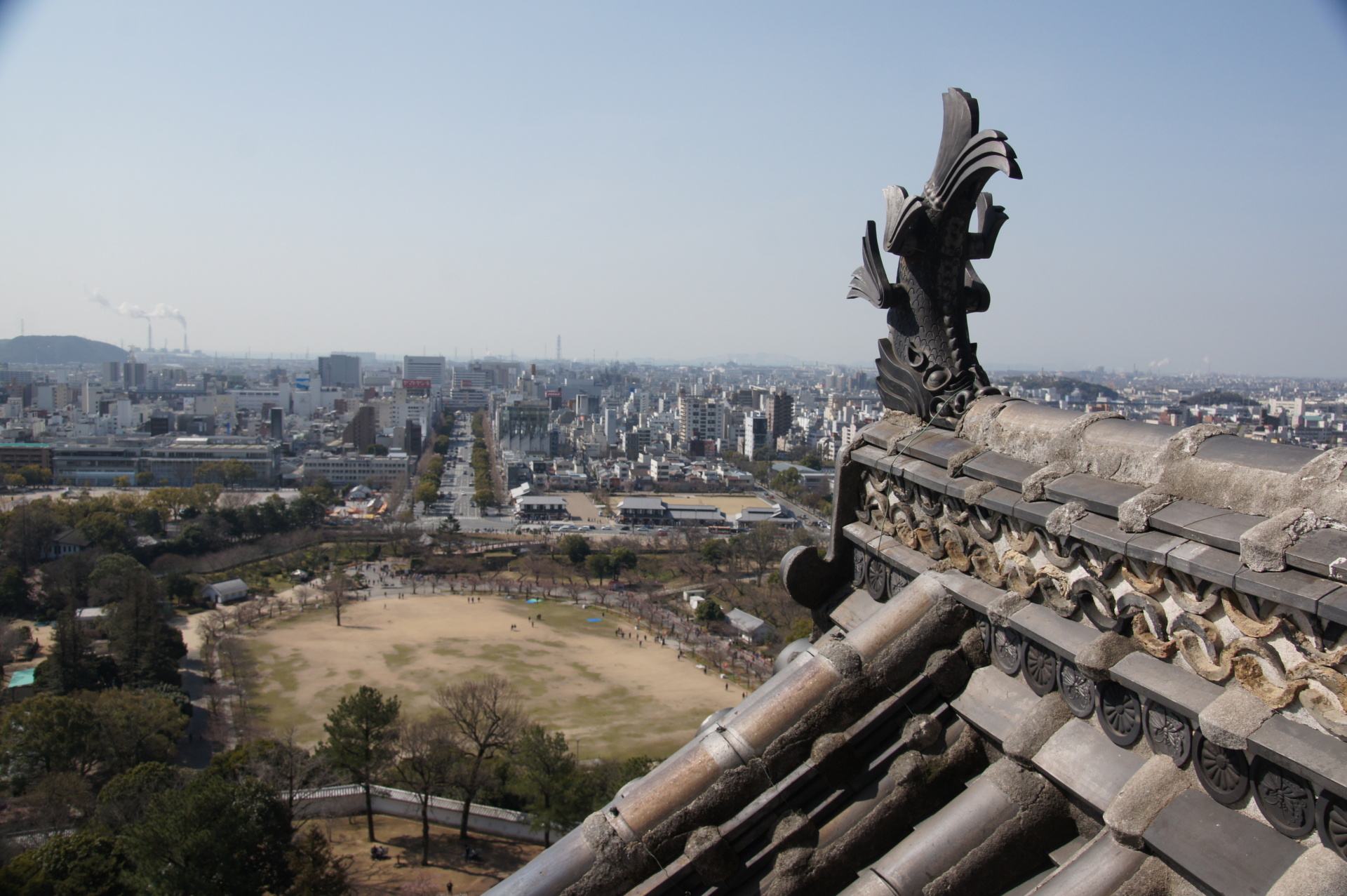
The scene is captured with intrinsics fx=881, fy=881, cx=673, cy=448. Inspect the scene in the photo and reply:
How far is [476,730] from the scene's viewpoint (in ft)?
56.8

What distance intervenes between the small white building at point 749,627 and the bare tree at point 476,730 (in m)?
10.1

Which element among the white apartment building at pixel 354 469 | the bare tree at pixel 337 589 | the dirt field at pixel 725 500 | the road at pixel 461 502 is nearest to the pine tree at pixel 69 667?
the bare tree at pixel 337 589

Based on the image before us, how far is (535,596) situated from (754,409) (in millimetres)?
62673

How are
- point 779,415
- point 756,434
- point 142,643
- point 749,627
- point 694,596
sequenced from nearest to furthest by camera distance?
point 142,643, point 749,627, point 694,596, point 756,434, point 779,415

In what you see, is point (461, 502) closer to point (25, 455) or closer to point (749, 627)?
point (25, 455)

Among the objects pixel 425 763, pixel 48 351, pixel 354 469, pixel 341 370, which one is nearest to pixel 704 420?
pixel 354 469

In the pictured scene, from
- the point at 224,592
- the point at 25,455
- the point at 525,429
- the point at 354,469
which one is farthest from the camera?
the point at 525,429

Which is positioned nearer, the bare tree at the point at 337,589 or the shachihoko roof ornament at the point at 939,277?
the shachihoko roof ornament at the point at 939,277

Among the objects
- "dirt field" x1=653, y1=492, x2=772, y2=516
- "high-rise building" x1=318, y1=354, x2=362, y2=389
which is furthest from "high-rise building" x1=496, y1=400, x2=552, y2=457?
"high-rise building" x1=318, y1=354, x2=362, y2=389

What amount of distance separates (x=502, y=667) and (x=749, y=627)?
8164mm

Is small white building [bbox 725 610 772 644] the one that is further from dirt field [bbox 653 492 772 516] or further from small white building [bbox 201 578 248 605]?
dirt field [bbox 653 492 772 516]

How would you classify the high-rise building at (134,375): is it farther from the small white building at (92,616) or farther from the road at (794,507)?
the small white building at (92,616)

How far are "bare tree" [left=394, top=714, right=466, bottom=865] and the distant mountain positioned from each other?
200398mm

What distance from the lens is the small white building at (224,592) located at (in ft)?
100
